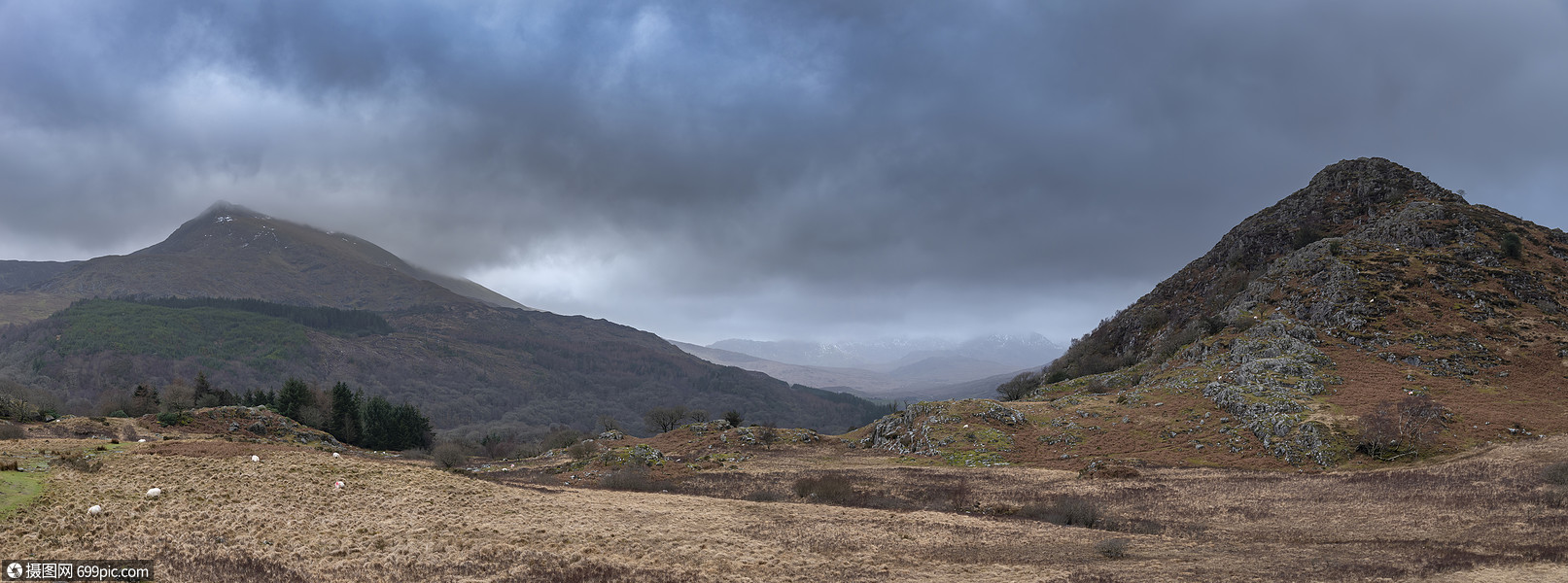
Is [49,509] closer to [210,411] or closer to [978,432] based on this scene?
[210,411]

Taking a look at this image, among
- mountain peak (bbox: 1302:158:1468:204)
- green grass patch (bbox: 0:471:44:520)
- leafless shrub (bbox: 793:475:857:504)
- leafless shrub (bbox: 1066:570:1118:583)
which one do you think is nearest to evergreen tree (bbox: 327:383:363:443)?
green grass patch (bbox: 0:471:44:520)

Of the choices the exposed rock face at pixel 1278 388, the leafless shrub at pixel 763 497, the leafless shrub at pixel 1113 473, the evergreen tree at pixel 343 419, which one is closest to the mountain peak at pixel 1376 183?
the exposed rock face at pixel 1278 388

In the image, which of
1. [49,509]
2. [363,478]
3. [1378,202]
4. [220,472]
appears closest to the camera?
[49,509]

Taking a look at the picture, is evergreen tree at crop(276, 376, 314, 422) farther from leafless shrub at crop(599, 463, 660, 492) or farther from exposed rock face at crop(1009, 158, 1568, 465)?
exposed rock face at crop(1009, 158, 1568, 465)

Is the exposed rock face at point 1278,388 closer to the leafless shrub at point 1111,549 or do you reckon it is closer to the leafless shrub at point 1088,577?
the leafless shrub at point 1111,549

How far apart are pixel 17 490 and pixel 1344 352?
8500 centimetres

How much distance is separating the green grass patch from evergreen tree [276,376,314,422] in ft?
216

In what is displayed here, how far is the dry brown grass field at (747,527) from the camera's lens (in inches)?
744

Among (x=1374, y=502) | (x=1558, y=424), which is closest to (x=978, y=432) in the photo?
(x=1374, y=502)

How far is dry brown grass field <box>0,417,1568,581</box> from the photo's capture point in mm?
18906

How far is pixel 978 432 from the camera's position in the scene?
59.6m

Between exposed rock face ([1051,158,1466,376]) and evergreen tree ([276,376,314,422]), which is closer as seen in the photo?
evergreen tree ([276,376,314,422])

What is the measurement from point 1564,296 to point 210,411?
416 feet

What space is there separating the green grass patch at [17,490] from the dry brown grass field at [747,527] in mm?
441
